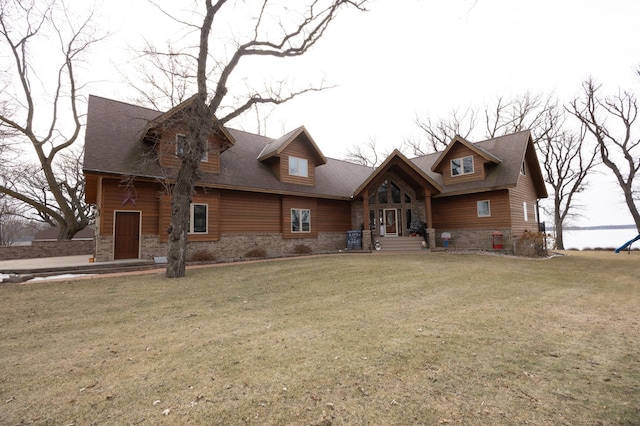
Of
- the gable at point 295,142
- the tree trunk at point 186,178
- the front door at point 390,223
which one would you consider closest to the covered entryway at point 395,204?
the front door at point 390,223

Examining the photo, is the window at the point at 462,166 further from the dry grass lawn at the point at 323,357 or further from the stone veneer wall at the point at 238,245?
the dry grass lawn at the point at 323,357

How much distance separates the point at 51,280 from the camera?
27.5ft

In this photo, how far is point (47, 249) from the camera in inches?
619

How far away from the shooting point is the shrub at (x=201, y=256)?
12469mm

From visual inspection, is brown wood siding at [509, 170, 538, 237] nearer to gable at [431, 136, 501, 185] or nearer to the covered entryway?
gable at [431, 136, 501, 185]

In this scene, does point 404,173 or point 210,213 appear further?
point 404,173

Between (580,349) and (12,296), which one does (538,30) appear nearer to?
(580,349)

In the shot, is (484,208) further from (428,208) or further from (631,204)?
(631,204)

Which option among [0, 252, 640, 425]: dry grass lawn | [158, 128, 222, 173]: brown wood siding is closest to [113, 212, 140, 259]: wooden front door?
[158, 128, 222, 173]: brown wood siding

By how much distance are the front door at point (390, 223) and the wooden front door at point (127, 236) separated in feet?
44.5

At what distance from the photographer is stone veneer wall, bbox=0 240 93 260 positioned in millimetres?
15078

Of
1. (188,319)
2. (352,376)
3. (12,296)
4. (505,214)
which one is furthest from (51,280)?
(505,214)

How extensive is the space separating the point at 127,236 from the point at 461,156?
18253mm

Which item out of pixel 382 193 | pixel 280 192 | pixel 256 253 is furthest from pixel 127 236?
pixel 382 193
